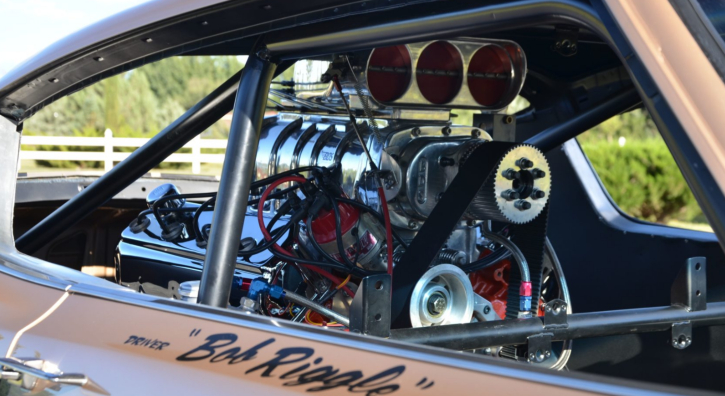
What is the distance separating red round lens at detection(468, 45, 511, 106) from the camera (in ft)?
8.23

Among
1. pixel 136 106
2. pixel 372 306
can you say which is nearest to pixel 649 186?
pixel 372 306

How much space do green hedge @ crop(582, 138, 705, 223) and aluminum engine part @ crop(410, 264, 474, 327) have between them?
44.1ft

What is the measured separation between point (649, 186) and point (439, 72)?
13853 millimetres

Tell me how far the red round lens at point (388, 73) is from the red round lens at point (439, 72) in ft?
0.17

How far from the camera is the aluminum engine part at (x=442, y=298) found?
2.11m

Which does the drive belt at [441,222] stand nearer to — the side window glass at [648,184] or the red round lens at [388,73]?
the red round lens at [388,73]

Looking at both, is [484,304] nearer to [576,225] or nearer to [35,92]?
[576,225]

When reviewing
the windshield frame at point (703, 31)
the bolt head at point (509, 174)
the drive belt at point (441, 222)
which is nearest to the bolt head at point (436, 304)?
the drive belt at point (441, 222)

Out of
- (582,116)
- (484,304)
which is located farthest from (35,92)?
(582,116)

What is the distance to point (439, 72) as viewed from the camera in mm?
2459

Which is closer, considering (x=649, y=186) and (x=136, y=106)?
(x=649, y=186)

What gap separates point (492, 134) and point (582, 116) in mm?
304

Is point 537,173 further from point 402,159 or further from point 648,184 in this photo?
point 648,184

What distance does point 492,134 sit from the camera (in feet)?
8.73
